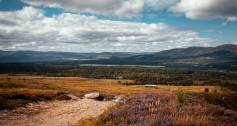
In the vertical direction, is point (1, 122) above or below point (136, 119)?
below

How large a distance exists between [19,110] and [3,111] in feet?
5.43

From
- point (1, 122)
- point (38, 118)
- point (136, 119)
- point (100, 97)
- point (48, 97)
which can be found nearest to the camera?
point (136, 119)

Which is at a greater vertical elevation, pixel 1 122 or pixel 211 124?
pixel 211 124

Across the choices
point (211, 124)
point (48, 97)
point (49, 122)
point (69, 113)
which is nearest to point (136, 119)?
point (211, 124)

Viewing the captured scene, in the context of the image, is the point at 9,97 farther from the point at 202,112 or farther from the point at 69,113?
the point at 202,112

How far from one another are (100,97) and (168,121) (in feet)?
118

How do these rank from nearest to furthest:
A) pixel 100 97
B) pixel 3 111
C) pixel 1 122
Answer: pixel 1 122
pixel 3 111
pixel 100 97

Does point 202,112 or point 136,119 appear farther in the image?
point 202,112

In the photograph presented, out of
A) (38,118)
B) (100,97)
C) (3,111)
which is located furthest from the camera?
(100,97)

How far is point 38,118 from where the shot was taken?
24.5m

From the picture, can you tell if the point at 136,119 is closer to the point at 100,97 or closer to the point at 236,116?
the point at 236,116

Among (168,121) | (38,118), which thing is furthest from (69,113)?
(168,121)

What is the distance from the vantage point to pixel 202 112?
17469 mm

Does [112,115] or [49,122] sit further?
[49,122]
